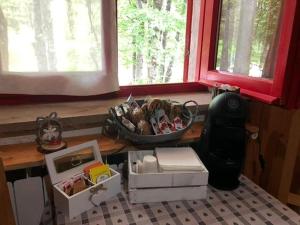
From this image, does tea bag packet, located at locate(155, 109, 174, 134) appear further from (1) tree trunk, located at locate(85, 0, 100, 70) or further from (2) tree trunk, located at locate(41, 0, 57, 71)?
(2) tree trunk, located at locate(41, 0, 57, 71)

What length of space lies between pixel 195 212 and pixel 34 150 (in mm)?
677

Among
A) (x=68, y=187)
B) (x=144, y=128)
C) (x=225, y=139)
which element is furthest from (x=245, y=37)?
(x=68, y=187)

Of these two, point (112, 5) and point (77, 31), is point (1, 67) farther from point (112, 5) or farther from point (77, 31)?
point (112, 5)

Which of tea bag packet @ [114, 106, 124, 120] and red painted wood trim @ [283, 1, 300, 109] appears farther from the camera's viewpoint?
tea bag packet @ [114, 106, 124, 120]

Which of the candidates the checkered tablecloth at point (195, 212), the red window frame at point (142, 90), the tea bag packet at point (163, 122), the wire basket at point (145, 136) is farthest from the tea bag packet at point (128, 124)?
the red window frame at point (142, 90)

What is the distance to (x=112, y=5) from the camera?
1.21m

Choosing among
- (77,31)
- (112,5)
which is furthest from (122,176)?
(112,5)

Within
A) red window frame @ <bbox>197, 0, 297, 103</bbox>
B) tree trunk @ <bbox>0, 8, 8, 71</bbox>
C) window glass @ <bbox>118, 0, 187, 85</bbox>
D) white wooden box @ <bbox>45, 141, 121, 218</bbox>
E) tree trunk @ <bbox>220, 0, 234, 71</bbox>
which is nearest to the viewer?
white wooden box @ <bbox>45, 141, 121, 218</bbox>

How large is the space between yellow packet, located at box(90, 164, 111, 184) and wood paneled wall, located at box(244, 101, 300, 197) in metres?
0.74

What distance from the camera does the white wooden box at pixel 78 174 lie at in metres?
0.87

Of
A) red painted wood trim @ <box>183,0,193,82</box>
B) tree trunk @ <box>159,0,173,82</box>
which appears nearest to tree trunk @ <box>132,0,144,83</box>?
tree trunk @ <box>159,0,173,82</box>

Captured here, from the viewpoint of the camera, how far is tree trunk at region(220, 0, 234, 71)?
1.34m

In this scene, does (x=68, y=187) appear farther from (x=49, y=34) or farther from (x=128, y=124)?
(x=49, y=34)

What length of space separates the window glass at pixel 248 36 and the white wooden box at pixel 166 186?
55 cm
